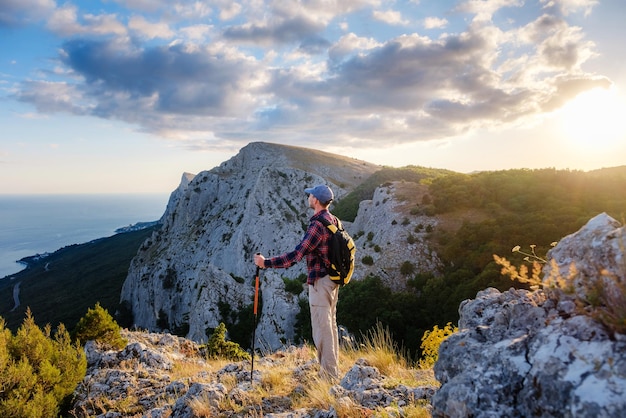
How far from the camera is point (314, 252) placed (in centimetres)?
562

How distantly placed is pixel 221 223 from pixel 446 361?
5827 centimetres

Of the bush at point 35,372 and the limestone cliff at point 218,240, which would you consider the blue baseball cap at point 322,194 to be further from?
the limestone cliff at point 218,240

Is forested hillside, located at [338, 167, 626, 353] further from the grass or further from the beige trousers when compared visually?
the beige trousers

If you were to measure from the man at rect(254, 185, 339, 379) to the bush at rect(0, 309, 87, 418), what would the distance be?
16.0 ft

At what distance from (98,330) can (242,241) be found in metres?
41.0

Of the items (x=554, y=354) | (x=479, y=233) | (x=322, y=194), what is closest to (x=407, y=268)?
(x=479, y=233)

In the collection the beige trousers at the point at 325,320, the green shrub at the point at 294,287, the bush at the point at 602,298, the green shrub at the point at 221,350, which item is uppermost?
the bush at the point at 602,298

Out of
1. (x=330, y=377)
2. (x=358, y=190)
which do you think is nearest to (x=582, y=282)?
(x=330, y=377)

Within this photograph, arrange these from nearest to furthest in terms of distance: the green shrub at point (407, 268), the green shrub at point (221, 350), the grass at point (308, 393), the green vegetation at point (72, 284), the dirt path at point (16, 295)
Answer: the grass at point (308, 393), the green shrub at point (221, 350), the green shrub at point (407, 268), the green vegetation at point (72, 284), the dirt path at point (16, 295)

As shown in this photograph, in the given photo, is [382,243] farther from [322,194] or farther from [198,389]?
[198,389]

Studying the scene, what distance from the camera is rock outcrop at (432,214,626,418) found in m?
2.13

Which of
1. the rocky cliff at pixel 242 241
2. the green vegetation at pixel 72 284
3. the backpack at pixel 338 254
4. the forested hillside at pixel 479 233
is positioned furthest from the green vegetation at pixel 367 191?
the green vegetation at pixel 72 284

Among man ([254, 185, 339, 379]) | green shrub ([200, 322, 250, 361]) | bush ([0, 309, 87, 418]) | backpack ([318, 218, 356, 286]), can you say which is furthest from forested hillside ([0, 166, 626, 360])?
bush ([0, 309, 87, 418])

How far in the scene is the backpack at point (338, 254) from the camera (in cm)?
550
